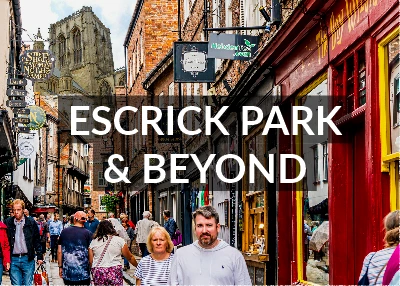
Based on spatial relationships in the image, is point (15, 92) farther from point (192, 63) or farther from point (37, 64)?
point (192, 63)

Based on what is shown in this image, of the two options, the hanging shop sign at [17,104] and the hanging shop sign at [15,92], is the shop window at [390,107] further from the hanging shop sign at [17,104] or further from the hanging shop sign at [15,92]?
the hanging shop sign at [17,104]

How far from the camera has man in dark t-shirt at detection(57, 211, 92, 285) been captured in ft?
38.4

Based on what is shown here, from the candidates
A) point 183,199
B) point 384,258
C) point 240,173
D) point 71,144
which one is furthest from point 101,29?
point 384,258

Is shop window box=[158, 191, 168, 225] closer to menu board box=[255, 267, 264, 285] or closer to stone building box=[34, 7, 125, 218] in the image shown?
menu board box=[255, 267, 264, 285]

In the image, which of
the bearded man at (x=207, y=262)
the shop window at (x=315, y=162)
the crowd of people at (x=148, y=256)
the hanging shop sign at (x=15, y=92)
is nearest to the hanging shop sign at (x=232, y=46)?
the shop window at (x=315, y=162)

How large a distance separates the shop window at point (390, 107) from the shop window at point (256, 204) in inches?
254

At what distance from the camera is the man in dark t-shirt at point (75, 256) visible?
11703mm

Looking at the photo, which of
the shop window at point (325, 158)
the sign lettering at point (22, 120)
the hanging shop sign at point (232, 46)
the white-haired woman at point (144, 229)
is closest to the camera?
the shop window at point (325, 158)

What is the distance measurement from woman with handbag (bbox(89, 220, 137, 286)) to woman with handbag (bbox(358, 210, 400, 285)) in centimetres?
559

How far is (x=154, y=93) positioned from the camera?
121 feet

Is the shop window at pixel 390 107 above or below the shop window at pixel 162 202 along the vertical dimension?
above

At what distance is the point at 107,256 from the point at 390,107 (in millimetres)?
4451

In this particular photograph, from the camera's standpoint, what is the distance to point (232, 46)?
14945mm

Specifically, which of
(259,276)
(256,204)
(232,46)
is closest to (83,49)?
(256,204)
